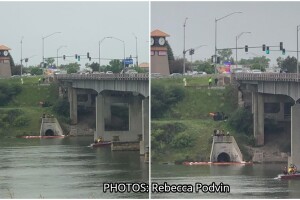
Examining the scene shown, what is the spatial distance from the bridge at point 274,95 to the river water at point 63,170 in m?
9.40

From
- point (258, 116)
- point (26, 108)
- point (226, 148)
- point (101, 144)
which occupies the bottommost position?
point (101, 144)

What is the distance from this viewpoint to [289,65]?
10688 centimetres

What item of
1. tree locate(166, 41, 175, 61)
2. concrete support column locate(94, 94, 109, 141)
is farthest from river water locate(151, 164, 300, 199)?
concrete support column locate(94, 94, 109, 141)

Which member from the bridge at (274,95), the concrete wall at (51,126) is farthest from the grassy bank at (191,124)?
the concrete wall at (51,126)

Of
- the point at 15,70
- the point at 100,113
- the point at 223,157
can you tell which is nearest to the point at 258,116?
the point at 223,157

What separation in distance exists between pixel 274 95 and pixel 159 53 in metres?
12.2

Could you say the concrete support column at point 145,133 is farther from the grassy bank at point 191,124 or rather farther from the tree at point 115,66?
the tree at point 115,66

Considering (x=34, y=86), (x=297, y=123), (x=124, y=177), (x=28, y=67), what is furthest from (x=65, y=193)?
(x=28, y=67)

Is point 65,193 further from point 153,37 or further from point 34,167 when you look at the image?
point 153,37

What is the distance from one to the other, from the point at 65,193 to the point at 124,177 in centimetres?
796

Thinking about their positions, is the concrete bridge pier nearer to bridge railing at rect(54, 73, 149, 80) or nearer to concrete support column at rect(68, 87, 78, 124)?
bridge railing at rect(54, 73, 149, 80)

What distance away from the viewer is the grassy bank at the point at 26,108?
369 ft

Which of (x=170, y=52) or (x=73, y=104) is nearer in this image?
(x=170, y=52)

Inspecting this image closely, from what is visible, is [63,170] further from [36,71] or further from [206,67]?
[36,71]
